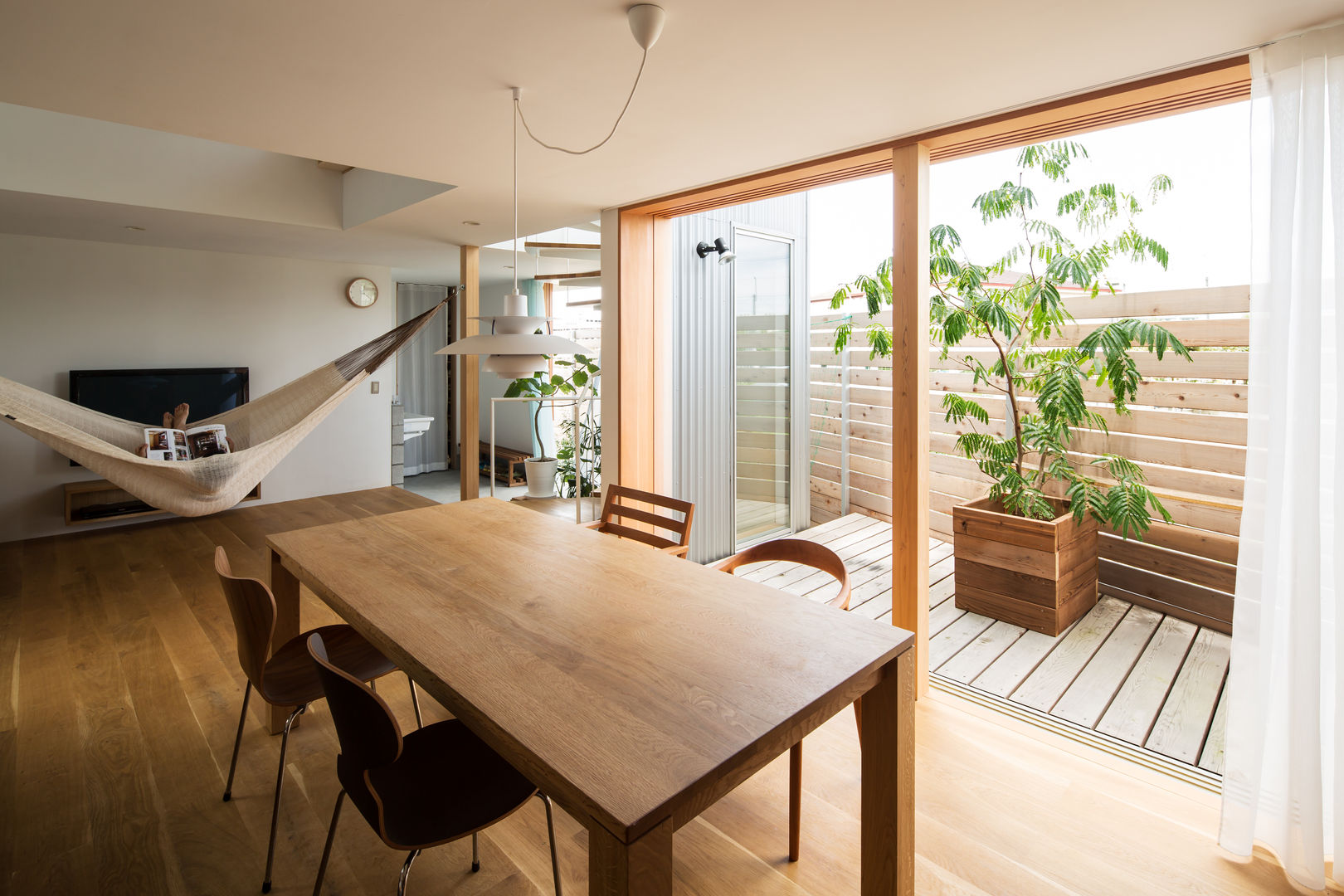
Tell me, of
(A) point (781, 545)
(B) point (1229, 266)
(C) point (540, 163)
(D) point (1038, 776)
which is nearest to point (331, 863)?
(A) point (781, 545)

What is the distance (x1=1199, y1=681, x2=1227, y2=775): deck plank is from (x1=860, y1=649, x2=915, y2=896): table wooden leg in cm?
134

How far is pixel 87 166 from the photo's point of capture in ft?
11.3

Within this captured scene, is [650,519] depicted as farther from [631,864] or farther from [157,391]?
[157,391]

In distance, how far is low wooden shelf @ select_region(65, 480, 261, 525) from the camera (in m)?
4.69

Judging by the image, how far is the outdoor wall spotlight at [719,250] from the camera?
4063 mm

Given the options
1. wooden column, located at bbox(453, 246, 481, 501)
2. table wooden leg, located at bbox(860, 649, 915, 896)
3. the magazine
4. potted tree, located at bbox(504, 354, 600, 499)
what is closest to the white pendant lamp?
table wooden leg, located at bbox(860, 649, 915, 896)

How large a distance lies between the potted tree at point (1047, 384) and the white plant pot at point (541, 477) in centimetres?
349

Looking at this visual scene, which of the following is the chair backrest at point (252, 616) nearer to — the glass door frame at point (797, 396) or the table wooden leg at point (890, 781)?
the table wooden leg at point (890, 781)

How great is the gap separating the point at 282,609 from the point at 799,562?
1.73m

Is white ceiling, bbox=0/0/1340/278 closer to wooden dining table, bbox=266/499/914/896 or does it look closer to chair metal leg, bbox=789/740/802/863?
wooden dining table, bbox=266/499/914/896

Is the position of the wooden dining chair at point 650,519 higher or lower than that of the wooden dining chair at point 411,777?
higher

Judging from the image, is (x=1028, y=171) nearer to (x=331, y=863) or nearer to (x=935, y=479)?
(x=935, y=479)

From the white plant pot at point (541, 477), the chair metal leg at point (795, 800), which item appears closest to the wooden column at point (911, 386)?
the chair metal leg at point (795, 800)

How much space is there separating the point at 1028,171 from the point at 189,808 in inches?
166
